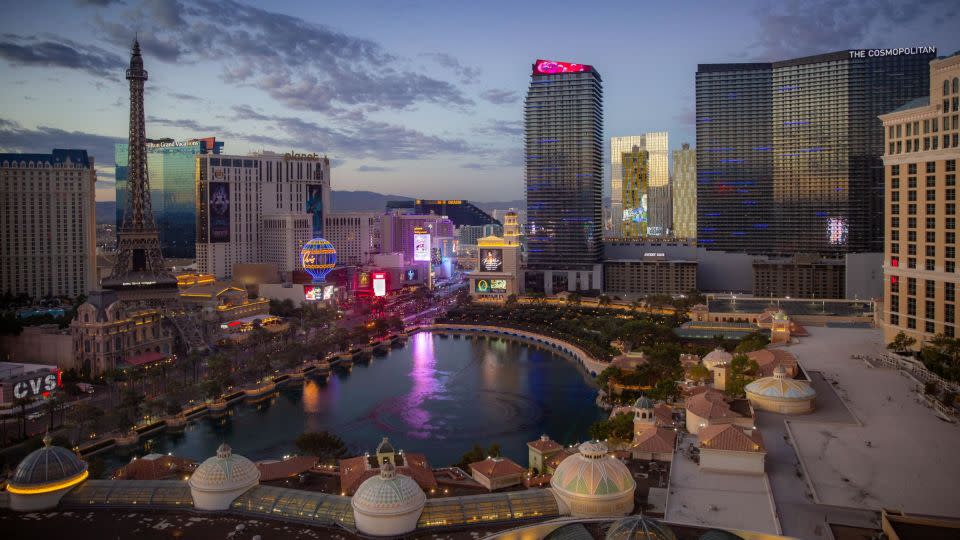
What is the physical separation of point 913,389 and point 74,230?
2828 inches

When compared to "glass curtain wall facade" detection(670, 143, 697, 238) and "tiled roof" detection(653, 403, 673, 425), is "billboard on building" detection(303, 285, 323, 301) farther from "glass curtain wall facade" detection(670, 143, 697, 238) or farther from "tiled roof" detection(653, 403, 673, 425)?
"glass curtain wall facade" detection(670, 143, 697, 238)

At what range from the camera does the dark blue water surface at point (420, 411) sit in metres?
35.8

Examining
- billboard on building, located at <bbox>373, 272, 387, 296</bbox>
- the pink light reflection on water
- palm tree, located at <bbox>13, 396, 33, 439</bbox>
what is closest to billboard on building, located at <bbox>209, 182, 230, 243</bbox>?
billboard on building, located at <bbox>373, 272, 387, 296</bbox>

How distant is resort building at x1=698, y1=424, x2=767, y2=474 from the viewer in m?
21.4

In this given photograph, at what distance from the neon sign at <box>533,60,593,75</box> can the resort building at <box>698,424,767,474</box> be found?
72.7 meters

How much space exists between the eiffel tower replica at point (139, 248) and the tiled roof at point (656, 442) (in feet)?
134

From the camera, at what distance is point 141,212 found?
62.8m

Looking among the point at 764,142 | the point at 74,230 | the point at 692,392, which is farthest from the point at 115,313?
the point at 764,142

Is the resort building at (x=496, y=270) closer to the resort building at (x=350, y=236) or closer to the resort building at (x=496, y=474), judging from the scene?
the resort building at (x=350, y=236)

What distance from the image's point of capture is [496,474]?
1033 inches

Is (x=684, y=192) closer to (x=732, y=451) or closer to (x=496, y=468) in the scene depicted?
(x=496, y=468)

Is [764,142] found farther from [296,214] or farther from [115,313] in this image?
[115,313]

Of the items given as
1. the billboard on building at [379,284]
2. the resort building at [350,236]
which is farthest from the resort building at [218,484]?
the resort building at [350,236]

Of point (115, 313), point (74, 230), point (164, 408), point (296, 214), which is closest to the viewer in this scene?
point (164, 408)
